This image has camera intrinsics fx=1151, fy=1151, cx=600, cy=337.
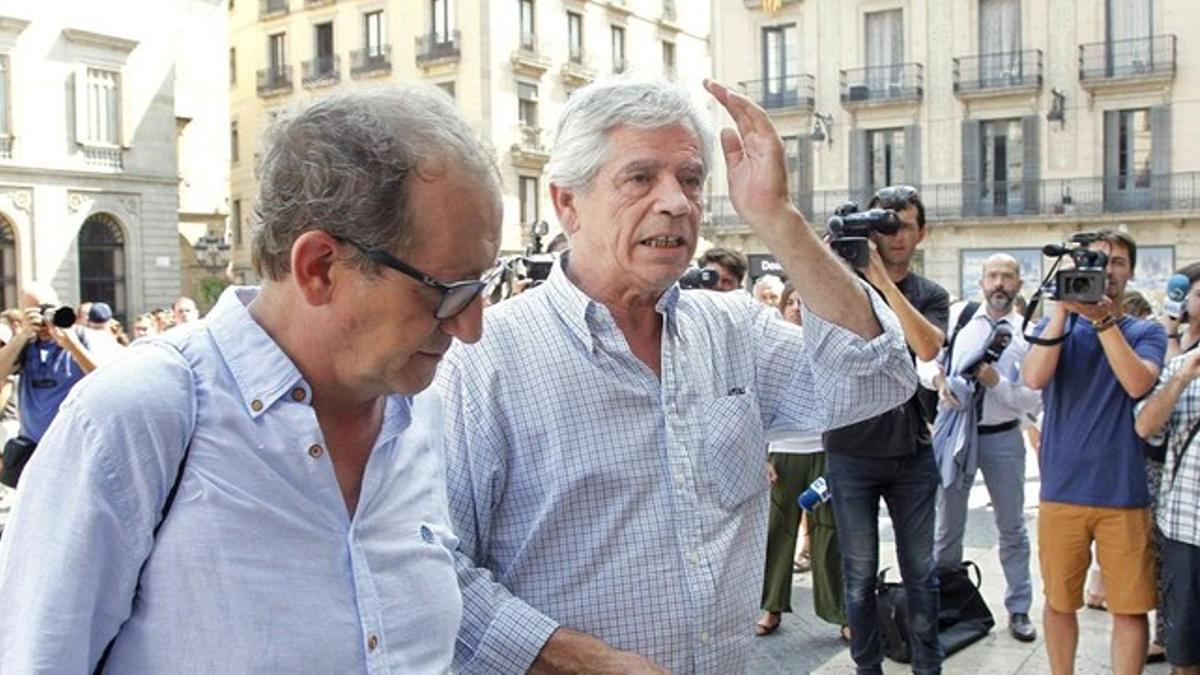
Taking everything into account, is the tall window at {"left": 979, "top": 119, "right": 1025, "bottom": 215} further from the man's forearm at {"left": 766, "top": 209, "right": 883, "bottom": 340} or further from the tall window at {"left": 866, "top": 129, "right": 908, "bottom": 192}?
the man's forearm at {"left": 766, "top": 209, "right": 883, "bottom": 340}

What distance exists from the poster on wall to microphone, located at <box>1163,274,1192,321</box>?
68.2ft

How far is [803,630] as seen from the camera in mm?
5680

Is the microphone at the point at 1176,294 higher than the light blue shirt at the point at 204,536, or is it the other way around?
the microphone at the point at 1176,294

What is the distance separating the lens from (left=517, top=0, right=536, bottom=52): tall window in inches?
1404

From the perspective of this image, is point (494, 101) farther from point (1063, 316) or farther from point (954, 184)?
point (1063, 316)

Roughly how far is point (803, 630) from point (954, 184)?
23.8 m

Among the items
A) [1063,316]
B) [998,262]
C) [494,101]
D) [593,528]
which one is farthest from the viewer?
[494,101]

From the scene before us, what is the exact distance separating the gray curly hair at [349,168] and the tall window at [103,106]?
29615 mm

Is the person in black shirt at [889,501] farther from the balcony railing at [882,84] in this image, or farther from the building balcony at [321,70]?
the building balcony at [321,70]

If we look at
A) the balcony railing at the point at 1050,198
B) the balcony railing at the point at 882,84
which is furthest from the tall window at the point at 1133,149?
the balcony railing at the point at 882,84

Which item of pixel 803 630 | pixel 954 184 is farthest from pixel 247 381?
pixel 954 184

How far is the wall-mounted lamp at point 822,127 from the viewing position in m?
28.6

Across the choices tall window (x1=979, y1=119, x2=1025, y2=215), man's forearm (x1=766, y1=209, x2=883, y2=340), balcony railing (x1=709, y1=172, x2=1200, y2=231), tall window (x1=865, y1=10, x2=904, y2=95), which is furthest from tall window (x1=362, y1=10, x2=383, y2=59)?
man's forearm (x1=766, y1=209, x2=883, y2=340)

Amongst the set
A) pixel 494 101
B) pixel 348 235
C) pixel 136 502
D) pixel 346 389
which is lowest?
pixel 136 502
